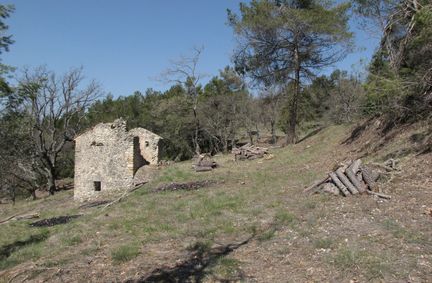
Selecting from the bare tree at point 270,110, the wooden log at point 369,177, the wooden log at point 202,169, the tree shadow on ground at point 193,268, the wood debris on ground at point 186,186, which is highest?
the bare tree at point 270,110

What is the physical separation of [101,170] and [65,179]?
20.5 meters

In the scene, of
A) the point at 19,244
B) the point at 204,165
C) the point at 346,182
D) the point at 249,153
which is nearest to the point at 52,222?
the point at 19,244

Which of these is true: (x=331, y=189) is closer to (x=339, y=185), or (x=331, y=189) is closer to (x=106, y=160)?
(x=339, y=185)

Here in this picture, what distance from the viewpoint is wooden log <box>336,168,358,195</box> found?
8.70 meters

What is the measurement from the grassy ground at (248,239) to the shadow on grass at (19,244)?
0.04 metres

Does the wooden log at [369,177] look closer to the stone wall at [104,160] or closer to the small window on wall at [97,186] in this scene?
the stone wall at [104,160]

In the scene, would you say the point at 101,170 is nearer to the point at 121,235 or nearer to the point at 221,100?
the point at 121,235

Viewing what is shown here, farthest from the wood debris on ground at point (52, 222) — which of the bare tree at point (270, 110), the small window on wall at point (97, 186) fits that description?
the bare tree at point (270, 110)

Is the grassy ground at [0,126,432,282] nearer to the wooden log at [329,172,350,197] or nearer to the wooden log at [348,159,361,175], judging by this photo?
the wooden log at [329,172,350,197]

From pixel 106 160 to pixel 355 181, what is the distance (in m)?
13.7

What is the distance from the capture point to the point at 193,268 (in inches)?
239

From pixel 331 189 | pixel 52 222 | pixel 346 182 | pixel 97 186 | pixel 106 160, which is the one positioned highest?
pixel 106 160

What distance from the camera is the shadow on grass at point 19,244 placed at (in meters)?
8.85

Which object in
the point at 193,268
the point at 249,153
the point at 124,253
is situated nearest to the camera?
the point at 193,268
